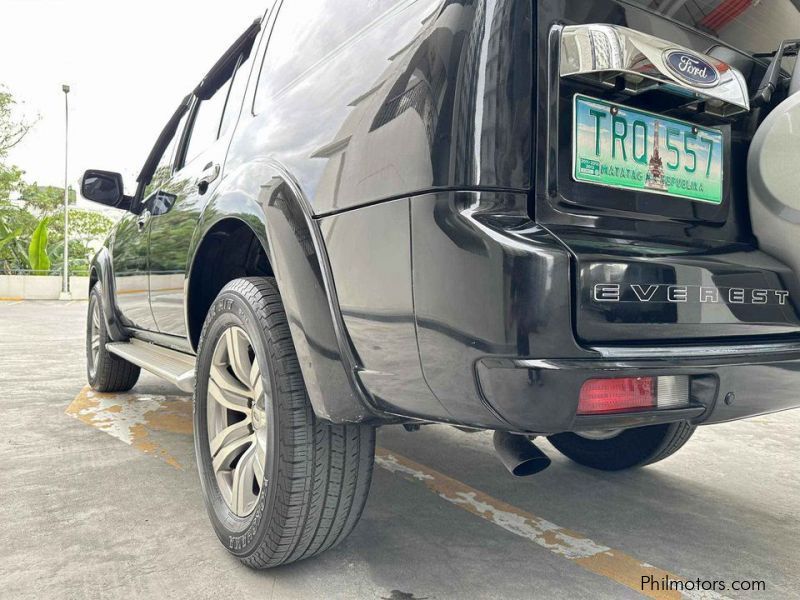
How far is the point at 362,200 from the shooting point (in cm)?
134

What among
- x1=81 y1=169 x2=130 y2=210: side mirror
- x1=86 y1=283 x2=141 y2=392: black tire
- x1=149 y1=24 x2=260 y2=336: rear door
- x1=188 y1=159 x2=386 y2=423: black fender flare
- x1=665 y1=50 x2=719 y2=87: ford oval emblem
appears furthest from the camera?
x1=86 y1=283 x2=141 y2=392: black tire

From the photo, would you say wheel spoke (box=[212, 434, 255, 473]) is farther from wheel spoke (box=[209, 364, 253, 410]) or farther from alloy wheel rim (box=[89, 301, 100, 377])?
alloy wheel rim (box=[89, 301, 100, 377])

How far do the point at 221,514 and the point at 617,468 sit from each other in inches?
66.6

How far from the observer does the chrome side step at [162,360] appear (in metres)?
2.18

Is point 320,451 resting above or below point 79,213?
below

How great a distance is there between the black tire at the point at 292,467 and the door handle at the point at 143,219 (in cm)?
163

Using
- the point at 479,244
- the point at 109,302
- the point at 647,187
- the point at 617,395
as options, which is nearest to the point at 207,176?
the point at 479,244

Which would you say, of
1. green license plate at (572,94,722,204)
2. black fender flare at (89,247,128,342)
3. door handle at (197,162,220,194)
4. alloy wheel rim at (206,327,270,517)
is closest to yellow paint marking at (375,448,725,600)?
alloy wheel rim at (206,327,270,517)

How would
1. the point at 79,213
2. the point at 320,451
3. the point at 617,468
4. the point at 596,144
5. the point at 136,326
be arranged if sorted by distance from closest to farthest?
the point at 596,144
the point at 320,451
the point at 617,468
the point at 136,326
the point at 79,213

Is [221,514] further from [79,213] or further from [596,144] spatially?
[79,213]

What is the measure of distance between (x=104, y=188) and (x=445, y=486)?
251cm

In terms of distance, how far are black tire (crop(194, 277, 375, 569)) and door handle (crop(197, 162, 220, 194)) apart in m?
0.68

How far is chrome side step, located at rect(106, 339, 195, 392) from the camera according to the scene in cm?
218

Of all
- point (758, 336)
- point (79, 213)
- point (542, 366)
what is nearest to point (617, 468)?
point (758, 336)
